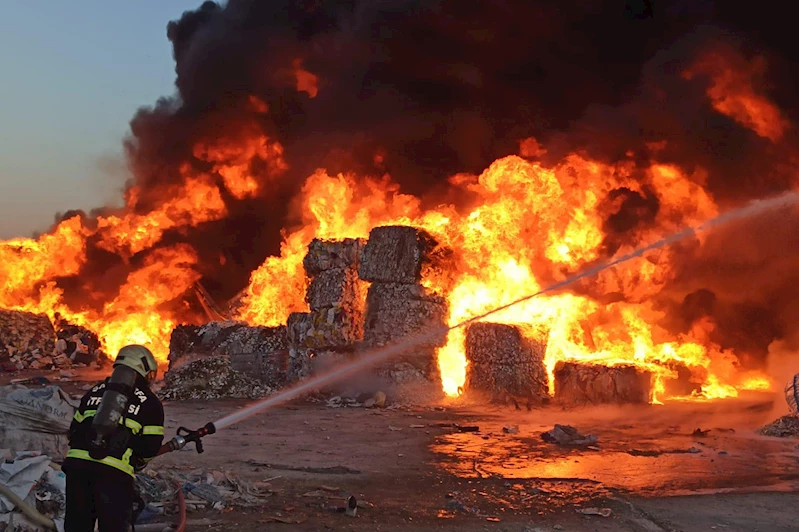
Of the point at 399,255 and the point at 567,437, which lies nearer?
the point at 567,437

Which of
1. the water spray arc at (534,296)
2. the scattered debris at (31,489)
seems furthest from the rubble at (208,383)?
the scattered debris at (31,489)

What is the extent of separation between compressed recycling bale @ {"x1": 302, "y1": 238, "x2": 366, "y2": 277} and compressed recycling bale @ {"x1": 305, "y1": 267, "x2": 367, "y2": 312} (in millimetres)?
134

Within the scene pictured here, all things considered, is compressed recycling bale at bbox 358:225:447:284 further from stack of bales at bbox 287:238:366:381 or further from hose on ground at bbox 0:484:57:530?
hose on ground at bbox 0:484:57:530

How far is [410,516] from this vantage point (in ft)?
18.7

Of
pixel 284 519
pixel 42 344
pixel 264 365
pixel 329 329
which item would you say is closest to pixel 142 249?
pixel 42 344

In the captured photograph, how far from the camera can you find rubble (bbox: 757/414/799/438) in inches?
365

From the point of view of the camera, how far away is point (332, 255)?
14477 millimetres

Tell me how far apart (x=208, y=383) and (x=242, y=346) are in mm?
1716

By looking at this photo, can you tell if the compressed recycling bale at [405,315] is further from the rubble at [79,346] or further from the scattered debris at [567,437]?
the rubble at [79,346]

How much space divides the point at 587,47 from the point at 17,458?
57.8 feet

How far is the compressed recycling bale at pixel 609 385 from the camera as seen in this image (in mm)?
12148

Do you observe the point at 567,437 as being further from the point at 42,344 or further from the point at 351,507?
the point at 42,344

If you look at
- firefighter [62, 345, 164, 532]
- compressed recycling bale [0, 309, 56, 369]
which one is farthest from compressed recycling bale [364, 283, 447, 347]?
compressed recycling bale [0, 309, 56, 369]

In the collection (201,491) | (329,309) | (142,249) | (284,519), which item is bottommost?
(284,519)
